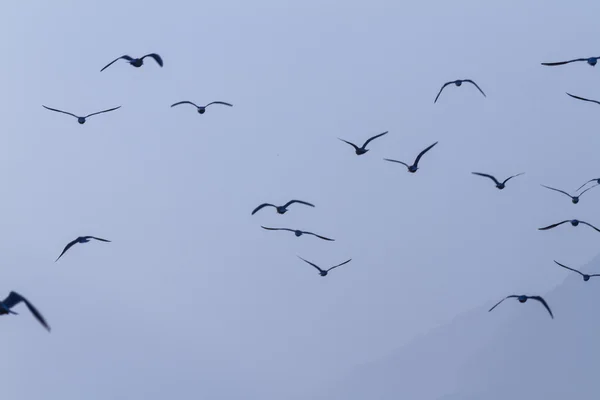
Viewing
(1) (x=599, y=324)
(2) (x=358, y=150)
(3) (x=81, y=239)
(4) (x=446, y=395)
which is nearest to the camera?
(3) (x=81, y=239)

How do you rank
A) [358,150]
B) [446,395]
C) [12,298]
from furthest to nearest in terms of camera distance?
1. [446,395]
2. [358,150]
3. [12,298]

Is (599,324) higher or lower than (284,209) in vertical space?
lower

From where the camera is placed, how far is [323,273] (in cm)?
3222

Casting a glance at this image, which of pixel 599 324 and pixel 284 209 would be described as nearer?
pixel 284 209

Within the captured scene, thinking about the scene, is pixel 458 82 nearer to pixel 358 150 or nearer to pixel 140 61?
pixel 358 150

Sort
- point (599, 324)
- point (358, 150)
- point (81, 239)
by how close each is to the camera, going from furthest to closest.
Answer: point (599, 324) < point (358, 150) < point (81, 239)

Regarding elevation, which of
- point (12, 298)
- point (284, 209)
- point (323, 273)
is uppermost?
point (12, 298)

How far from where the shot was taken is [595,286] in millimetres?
190125

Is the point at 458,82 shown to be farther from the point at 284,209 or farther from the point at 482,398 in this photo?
the point at 482,398

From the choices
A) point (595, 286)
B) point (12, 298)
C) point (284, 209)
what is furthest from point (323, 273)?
point (595, 286)

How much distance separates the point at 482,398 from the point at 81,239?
148 metres

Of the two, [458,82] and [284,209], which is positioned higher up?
[458,82]

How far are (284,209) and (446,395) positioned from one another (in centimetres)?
14902

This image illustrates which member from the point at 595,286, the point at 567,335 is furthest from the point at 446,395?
the point at 595,286
